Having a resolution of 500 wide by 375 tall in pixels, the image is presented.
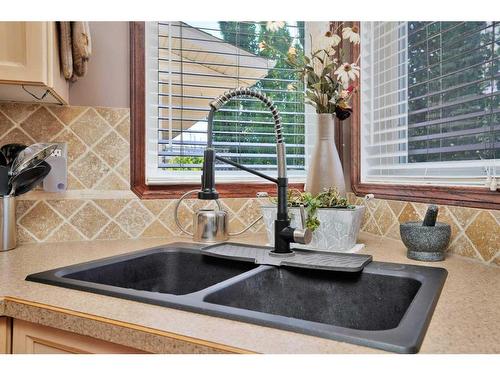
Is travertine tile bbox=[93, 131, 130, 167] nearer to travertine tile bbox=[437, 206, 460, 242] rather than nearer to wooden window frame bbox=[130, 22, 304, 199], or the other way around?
wooden window frame bbox=[130, 22, 304, 199]

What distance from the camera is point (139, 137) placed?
1.53 metres

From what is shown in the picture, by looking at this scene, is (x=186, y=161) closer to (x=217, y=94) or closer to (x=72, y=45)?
(x=217, y=94)

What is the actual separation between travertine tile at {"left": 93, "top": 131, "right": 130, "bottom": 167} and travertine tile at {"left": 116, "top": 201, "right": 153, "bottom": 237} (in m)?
0.18

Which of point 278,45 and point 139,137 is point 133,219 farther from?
point 278,45

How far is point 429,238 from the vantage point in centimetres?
107

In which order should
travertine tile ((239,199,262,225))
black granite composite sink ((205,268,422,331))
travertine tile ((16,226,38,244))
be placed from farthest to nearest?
travertine tile ((239,199,262,225)) < travertine tile ((16,226,38,244)) < black granite composite sink ((205,268,422,331))

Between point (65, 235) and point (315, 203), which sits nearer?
point (315, 203)

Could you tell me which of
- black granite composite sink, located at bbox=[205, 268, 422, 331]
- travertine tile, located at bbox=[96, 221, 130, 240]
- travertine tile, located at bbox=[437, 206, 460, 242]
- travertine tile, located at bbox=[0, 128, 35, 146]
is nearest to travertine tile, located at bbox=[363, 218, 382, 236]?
travertine tile, located at bbox=[437, 206, 460, 242]

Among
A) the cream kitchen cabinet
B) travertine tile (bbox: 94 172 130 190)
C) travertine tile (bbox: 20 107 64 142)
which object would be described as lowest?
travertine tile (bbox: 94 172 130 190)

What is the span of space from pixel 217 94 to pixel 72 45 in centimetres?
62

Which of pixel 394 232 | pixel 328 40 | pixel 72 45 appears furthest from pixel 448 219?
pixel 72 45

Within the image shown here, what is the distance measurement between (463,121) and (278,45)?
90 centimetres

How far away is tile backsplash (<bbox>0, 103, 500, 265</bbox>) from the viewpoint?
1.38 m
